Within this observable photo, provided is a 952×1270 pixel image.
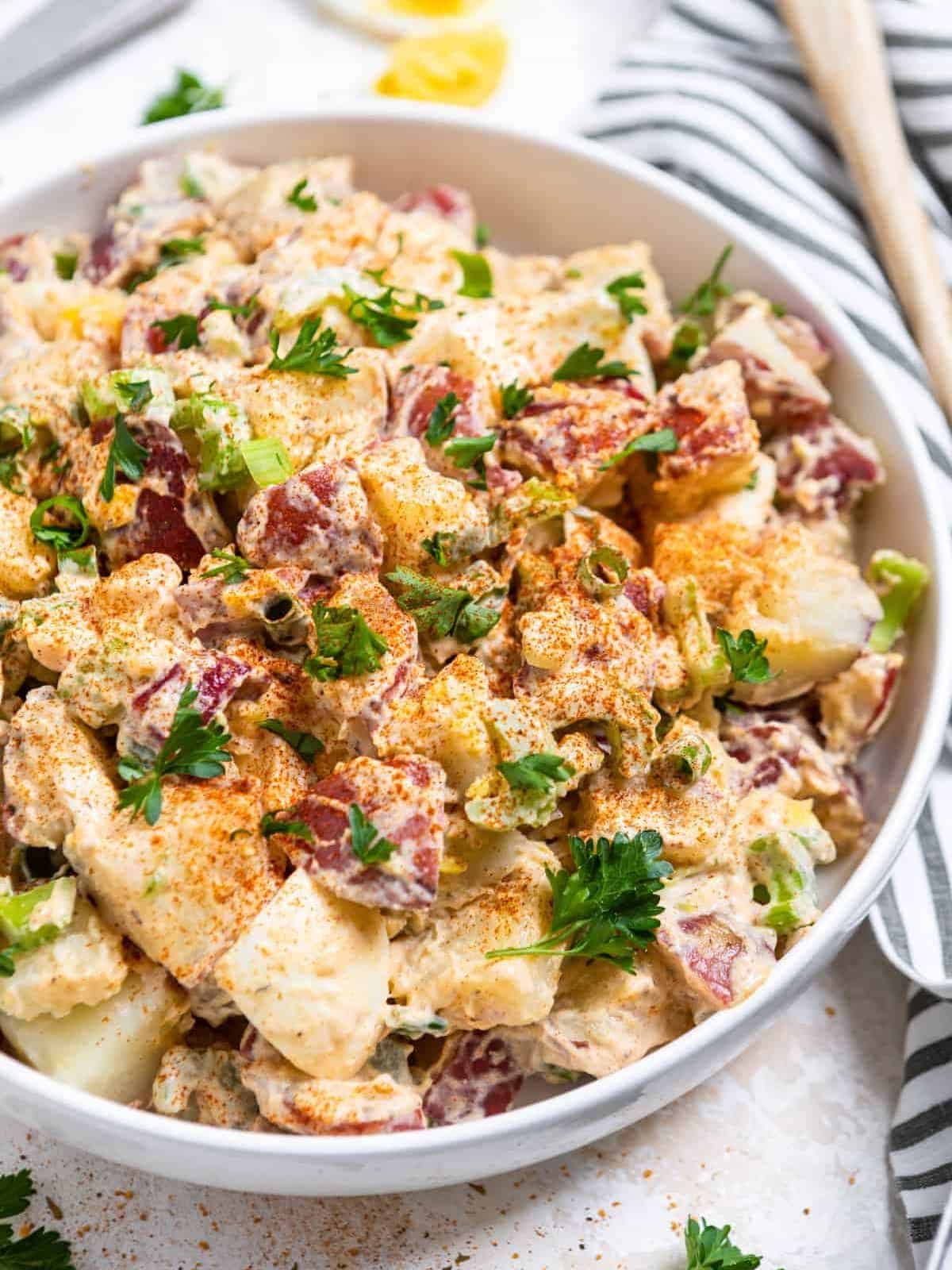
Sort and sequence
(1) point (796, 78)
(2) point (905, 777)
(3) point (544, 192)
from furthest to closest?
(1) point (796, 78) → (3) point (544, 192) → (2) point (905, 777)

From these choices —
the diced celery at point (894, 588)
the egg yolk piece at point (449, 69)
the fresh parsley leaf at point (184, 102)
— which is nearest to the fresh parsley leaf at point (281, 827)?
the diced celery at point (894, 588)

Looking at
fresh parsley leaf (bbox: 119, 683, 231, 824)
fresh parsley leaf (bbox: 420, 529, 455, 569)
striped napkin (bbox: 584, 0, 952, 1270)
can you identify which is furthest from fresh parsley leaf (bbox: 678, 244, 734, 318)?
fresh parsley leaf (bbox: 119, 683, 231, 824)

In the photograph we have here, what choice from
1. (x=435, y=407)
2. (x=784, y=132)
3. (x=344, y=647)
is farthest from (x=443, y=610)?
(x=784, y=132)

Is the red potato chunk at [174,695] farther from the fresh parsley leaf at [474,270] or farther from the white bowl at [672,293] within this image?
the fresh parsley leaf at [474,270]

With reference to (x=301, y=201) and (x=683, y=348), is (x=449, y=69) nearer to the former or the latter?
(x=301, y=201)

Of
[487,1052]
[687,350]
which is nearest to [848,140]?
[687,350]

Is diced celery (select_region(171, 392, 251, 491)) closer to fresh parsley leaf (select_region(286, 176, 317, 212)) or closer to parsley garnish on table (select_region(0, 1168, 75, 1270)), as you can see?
fresh parsley leaf (select_region(286, 176, 317, 212))

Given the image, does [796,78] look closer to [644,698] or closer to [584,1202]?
[644,698]

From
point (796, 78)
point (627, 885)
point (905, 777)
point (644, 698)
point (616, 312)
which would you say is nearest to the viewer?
point (627, 885)
